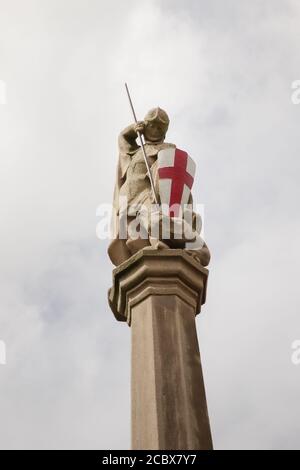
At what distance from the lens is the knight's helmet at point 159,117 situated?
24.1ft

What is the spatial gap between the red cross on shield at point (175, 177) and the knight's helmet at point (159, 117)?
2.59 feet

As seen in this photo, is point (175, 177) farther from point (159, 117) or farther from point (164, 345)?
point (164, 345)

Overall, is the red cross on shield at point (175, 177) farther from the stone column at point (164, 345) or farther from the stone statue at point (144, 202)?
the stone column at point (164, 345)

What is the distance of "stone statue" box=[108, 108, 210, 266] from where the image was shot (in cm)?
588

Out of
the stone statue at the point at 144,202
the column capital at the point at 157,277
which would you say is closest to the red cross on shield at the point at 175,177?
the stone statue at the point at 144,202

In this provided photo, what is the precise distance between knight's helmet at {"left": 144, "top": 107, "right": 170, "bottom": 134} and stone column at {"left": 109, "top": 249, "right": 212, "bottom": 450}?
2.29 meters

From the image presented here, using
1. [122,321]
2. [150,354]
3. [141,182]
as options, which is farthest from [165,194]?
[150,354]

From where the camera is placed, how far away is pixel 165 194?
6.27 meters

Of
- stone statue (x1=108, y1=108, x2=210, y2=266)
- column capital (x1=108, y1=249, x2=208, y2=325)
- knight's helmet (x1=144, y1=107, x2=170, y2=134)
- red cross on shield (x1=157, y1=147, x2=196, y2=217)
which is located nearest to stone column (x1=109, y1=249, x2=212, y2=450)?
column capital (x1=108, y1=249, x2=208, y2=325)

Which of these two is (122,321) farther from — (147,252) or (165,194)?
(165,194)

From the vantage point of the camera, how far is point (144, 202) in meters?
→ 6.34

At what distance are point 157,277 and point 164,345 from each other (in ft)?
2.38

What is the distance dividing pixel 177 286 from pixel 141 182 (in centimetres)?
161

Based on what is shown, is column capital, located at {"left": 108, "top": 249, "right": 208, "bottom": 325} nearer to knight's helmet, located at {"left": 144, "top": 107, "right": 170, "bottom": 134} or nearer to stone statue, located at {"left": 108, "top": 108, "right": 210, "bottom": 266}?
stone statue, located at {"left": 108, "top": 108, "right": 210, "bottom": 266}
